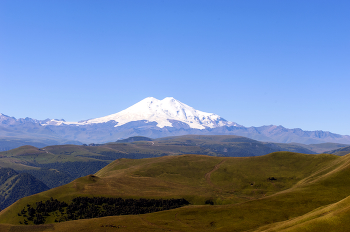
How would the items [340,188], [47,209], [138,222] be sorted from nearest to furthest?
[138,222]
[340,188]
[47,209]

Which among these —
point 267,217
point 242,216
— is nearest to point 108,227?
point 242,216

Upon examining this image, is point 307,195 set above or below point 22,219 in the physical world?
above

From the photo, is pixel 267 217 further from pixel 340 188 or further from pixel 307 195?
pixel 340 188

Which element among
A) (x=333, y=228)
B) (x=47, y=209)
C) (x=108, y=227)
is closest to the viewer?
(x=333, y=228)

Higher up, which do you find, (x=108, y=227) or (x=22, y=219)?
(x=108, y=227)

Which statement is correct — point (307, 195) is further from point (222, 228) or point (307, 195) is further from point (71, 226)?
point (71, 226)

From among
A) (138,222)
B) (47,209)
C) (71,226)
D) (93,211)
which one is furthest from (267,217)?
(47,209)

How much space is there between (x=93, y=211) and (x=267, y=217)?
108 metres

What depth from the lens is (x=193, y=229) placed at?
134 metres

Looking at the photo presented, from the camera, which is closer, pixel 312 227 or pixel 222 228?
pixel 312 227

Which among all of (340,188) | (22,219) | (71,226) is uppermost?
(340,188)

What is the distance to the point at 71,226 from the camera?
13262cm

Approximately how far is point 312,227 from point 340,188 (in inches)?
4247

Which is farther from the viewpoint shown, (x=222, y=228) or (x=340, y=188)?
(x=340, y=188)
